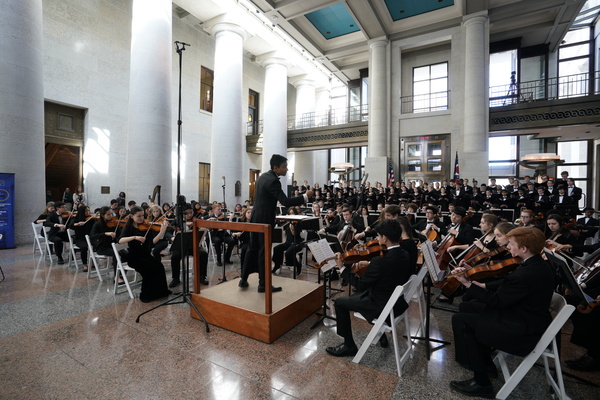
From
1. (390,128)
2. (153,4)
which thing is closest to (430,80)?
(390,128)

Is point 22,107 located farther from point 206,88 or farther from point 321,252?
point 206,88

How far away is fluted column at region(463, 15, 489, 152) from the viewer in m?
13.2

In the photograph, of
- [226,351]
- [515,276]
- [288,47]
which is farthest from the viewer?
[288,47]

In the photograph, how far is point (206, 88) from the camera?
18766 mm

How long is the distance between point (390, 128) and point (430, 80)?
431cm

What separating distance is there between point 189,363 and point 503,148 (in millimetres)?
20830

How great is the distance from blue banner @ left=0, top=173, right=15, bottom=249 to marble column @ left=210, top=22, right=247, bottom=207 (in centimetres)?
807

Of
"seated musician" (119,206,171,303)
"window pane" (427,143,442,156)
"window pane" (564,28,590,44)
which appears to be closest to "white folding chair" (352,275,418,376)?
"seated musician" (119,206,171,303)

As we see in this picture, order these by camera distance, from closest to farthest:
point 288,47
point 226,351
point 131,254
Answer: point 226,351
point 131,254
point 288,47

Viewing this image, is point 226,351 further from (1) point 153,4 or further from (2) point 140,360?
(1) point 153,4

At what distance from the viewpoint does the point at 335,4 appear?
48.3 ft

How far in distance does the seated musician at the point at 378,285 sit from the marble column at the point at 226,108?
13.3 m

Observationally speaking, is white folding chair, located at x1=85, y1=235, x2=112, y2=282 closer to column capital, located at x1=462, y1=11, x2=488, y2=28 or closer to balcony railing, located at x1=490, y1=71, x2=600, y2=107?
column capital, located at x1=462, y1=11, x2=488, y2=28

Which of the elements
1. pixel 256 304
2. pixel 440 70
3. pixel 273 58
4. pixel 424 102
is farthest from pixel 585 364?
pixel 273 58
